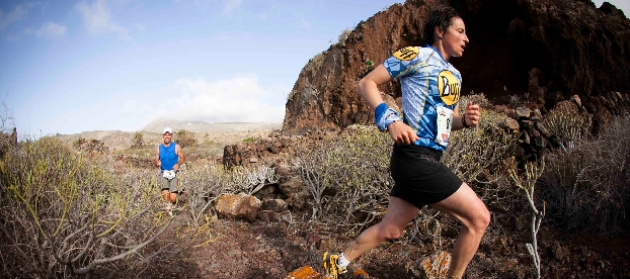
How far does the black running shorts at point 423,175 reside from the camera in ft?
6.87

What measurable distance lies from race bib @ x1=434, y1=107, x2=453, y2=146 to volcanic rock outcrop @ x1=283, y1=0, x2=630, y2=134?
7.59 metres

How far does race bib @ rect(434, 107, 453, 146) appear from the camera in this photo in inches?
85.4

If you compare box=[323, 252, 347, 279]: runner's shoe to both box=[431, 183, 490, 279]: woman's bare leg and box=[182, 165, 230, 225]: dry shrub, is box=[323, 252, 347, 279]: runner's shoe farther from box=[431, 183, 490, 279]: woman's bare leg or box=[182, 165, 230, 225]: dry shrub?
box=[182, 165, 230, 225]: dry shrub

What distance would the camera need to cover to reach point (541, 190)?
15.3ft

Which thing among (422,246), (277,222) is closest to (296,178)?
(277,222)

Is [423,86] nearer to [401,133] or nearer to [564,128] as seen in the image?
[401,133]

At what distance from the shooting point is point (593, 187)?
13.4ft

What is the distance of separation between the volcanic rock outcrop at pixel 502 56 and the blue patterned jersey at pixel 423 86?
7611 mm

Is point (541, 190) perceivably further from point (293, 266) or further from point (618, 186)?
point (293, 266)

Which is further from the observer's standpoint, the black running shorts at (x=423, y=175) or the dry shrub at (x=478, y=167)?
the dry shrub at (x=478, y=167)

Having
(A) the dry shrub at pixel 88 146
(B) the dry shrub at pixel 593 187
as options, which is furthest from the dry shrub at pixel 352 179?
(A) the dry shrub at pixel 88 146

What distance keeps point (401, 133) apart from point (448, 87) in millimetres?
468

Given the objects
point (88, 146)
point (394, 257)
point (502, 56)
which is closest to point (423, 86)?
point (394, 257)

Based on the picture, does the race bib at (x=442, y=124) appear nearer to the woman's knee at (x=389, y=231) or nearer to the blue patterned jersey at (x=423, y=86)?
the blue patterned jersey at (x=423, y=86)
